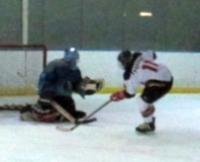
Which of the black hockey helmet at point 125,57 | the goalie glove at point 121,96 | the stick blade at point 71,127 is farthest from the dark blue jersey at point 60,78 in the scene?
the black hockey helmet at point 125,57

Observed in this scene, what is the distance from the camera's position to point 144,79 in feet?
21.3

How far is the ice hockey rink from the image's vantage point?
5398 mm

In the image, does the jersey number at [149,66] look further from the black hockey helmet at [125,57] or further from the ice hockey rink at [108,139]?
the ice hockey rink at [108,139]

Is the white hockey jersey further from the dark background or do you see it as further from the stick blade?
the dark background

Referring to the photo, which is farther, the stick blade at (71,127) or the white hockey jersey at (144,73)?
the stick blade at (71,127)

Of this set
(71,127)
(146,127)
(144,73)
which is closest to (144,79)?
(144,73)

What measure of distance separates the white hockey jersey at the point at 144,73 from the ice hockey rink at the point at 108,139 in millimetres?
456

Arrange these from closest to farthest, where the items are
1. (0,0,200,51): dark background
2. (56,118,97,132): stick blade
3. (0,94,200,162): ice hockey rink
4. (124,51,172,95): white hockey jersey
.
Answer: (0,94,200,162): ice hockey rink → (124,51,172,95): white hockey jersey → (56,118,97,132): stick blade → (0,0,200,51): dark background

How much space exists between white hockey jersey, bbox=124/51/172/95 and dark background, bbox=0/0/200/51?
142 inches

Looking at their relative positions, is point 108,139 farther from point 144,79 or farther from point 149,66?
point 149,66

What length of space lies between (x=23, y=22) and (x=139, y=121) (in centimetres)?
321

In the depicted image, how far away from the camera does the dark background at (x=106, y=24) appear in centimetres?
988

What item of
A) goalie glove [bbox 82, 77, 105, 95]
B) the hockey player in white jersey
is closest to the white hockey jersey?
the hockey player in white jersey

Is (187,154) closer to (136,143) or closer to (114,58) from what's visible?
(136,143)
